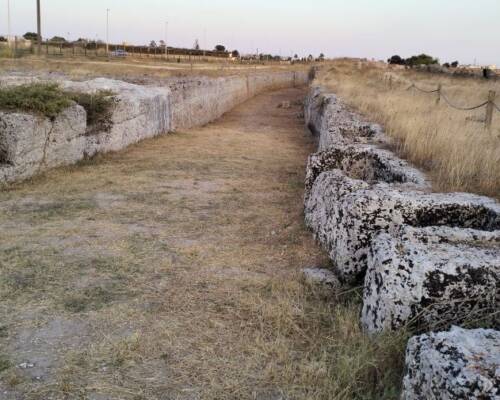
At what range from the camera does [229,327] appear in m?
3.28

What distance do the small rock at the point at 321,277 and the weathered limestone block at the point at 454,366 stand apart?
1379 mm

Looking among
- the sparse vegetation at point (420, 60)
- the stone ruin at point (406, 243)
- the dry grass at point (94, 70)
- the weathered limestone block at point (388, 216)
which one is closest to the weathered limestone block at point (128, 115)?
the dry grass at point (94, 70)

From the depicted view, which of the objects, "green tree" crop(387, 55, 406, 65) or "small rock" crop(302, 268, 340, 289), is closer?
"small rock" crop(302, 268, 340, 289)

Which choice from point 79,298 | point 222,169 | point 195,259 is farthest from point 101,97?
point 79,298

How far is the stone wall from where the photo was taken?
6.44 m

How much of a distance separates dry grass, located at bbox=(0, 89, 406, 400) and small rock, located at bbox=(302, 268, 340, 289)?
88mm

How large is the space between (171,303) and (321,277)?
1.11 metres

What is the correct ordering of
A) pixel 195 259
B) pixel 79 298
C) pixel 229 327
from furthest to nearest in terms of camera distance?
pixel 195 259, pixel 79 298, pixel 229 327

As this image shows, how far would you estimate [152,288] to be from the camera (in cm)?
379

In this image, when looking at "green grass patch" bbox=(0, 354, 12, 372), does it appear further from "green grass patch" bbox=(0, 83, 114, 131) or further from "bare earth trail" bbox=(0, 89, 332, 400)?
"green grass patch" bbox=(0, 83, 114, 131)

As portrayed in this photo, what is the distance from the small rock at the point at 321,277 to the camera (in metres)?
3.76

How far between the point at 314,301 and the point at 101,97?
Result: 20.9 ft

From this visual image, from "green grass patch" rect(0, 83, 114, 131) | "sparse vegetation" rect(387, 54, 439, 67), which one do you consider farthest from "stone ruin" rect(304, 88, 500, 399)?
"sparse vegetation" rect(387, 54, 439, 67)

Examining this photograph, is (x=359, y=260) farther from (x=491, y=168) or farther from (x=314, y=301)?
(x=491, y=168)
